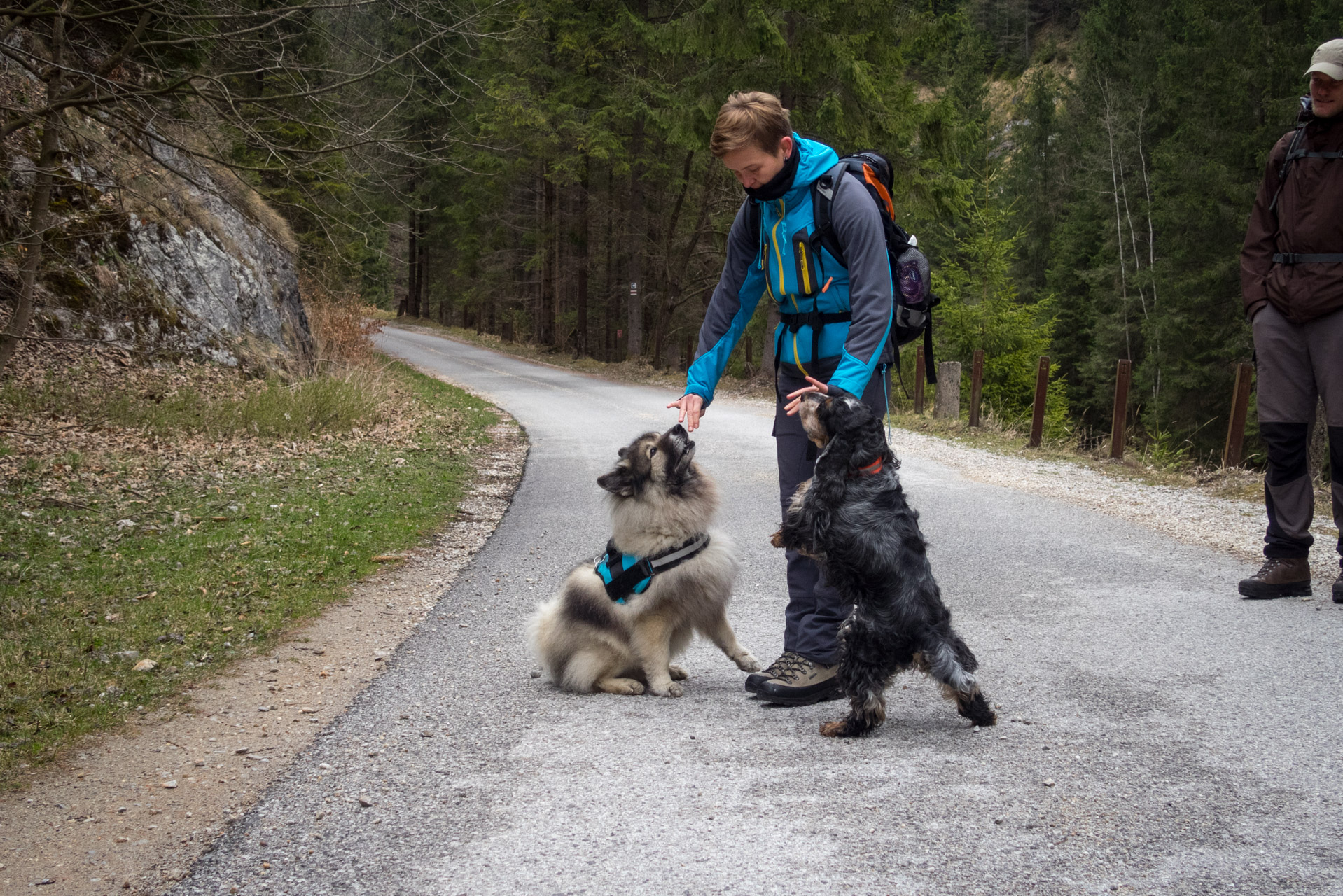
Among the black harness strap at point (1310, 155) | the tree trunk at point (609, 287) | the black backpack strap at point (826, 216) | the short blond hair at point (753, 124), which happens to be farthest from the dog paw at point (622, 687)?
the tree trunk at point (609, 287)

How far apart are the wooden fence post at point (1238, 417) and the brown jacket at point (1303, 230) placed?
536 cm

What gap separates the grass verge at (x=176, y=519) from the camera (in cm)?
464

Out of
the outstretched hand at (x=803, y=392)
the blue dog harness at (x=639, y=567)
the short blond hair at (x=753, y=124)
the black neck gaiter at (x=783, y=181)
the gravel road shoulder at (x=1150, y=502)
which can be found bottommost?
the gravel road shoulder at (x=1150, y=502)

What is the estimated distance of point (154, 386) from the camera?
12.3 metres

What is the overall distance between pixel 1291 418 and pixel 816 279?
3.59 meters

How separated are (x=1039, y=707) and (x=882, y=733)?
76cm

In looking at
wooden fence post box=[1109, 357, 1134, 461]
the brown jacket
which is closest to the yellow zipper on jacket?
the brown jacket

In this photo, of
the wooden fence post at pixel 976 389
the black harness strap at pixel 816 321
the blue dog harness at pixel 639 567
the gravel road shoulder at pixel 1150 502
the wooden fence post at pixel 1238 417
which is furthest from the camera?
the wooden fence post at pixel 976 389

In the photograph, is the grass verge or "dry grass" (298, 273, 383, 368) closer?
the grass verge

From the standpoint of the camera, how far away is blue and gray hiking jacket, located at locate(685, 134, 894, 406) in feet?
11.9

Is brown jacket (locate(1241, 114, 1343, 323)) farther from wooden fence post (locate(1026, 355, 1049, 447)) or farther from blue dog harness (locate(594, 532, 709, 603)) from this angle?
wooden fence post (locate(1026, 355, 1049, 447))

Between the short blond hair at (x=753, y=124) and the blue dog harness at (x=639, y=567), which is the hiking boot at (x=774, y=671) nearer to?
the blue dog harness at (x=639, y=567)

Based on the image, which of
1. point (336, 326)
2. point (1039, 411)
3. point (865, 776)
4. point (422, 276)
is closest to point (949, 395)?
point (1039, 411)

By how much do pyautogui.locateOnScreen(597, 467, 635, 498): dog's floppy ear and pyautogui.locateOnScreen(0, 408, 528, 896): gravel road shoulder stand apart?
1563mm
